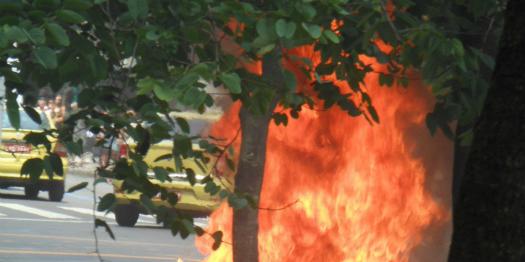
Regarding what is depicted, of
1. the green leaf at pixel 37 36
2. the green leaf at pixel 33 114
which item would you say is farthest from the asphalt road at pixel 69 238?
the green leaf at pixel 37 36

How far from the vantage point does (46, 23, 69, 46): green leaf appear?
5516 millimetres

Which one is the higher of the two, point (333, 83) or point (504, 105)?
point (504, 105)

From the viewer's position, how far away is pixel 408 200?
9523mm

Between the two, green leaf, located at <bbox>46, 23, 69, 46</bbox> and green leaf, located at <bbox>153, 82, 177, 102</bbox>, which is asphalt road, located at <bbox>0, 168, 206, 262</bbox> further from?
green leaf, located at <bbox>46, 23, 69, 46</bbox>

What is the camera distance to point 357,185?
9531 millimetres

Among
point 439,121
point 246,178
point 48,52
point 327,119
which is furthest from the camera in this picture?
point 327,119

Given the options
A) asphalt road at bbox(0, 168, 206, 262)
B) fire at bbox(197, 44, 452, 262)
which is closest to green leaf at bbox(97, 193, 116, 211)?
fire at bbox(197, 44, 452, 262)

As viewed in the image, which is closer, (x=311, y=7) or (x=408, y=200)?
(x=311, y=7)

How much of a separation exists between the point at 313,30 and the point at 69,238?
503 inches

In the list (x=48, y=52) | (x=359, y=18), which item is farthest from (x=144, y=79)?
(x=359, y=18)

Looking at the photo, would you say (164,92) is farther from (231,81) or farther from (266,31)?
(266,31)

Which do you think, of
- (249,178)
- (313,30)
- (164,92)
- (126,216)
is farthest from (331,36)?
(126,216)

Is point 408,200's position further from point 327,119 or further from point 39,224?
point 39,224

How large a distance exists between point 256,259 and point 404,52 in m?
2.26
